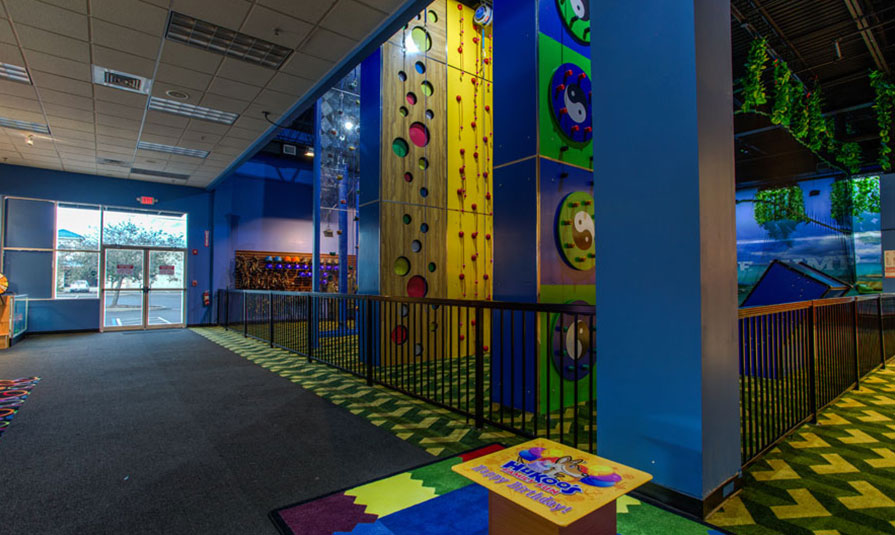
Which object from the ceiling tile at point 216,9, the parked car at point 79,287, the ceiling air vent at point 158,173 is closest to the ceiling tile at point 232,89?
the ceiling tile at point 216,9

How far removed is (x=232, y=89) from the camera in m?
5.93

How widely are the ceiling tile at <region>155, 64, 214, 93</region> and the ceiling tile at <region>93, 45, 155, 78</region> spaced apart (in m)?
0.12

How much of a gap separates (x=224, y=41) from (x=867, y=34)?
8.93 metres

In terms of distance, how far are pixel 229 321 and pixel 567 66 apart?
11.2 meters

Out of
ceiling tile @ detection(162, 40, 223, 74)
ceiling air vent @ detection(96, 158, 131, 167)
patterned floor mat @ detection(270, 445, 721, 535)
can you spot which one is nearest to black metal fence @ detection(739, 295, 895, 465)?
patterned floor mat @ detection(270, 445, 721, 535)

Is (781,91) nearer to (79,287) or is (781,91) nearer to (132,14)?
(132,14)

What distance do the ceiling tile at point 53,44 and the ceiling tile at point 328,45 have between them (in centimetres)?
251

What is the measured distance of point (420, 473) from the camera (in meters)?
2.55

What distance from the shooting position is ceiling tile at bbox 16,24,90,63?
443cm

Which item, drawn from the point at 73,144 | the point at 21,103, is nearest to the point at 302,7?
the point at 21,103

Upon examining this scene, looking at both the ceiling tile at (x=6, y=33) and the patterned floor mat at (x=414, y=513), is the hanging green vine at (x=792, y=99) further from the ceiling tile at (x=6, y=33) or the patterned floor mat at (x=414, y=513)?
the ceiling tile at (x=6, y=33)

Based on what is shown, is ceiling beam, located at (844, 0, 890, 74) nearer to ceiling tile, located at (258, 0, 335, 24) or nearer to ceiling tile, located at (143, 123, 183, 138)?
ceiling tile, located at (258, 0, 335, 24)

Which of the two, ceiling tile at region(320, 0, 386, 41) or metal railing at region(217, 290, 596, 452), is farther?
ceiling tile at region(320, 0, 386, 41)

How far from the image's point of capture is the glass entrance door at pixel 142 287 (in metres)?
10.7
